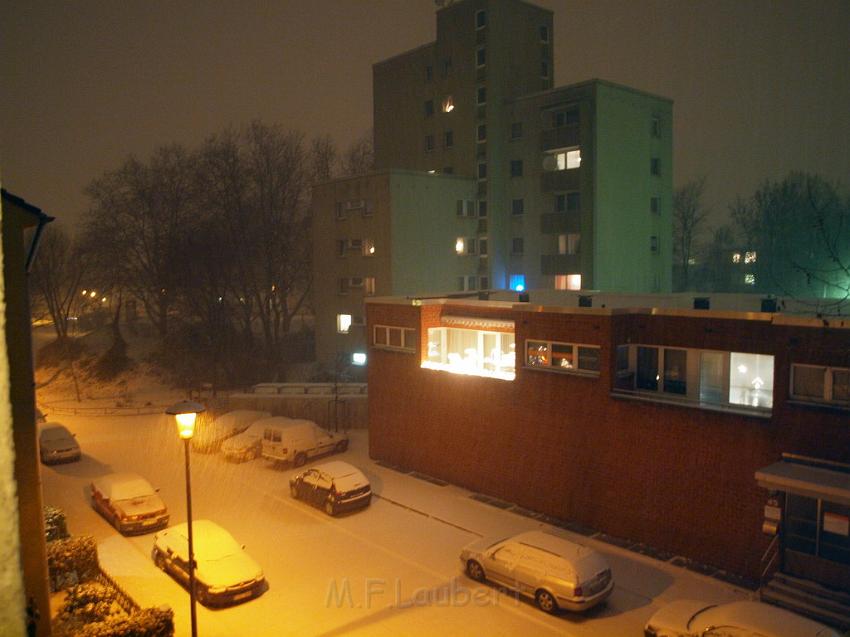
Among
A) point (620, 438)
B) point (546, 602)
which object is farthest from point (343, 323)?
point (546, 602)

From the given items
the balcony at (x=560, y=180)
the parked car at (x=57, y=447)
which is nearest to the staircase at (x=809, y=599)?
the parked car at (x=57, y=447)

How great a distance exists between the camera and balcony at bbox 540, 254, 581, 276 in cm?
3681

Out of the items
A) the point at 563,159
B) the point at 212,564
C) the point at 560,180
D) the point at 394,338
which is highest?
the point at 563,159

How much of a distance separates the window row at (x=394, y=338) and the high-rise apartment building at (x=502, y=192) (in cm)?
1343

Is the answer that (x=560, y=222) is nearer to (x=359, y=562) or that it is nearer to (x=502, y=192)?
(x=502, y=192)

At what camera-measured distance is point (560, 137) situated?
36656 millimetres

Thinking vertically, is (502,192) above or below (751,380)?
above

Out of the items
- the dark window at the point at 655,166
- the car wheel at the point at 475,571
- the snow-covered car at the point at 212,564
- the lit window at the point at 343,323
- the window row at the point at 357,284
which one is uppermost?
the dark window at the point at 655,166

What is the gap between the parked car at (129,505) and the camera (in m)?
18.2

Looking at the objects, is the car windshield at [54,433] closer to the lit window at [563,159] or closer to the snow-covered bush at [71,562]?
the snow-covered bush at [71,562]

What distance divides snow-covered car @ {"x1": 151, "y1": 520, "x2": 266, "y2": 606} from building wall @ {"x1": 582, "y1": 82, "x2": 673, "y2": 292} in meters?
25.8

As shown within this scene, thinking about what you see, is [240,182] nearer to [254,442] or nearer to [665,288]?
[254,442]

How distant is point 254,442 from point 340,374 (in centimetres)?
1160

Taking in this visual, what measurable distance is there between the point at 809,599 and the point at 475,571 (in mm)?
A: 6480
